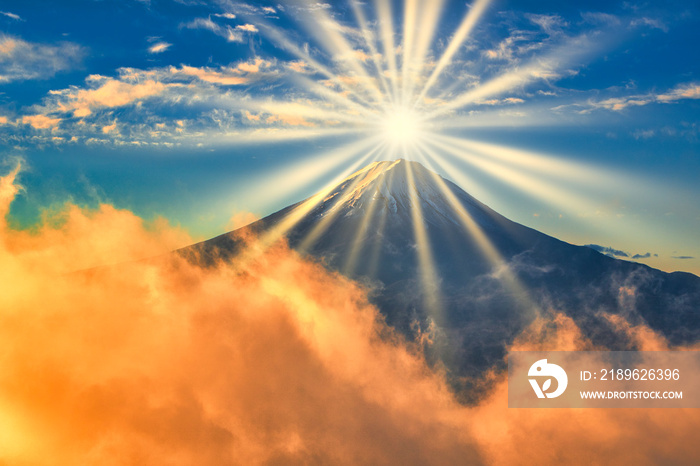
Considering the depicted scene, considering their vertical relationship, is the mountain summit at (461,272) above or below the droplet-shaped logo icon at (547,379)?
above

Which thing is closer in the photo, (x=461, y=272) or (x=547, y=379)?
(x=547, y=379)

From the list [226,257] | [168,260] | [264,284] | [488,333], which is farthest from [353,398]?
[168,260]

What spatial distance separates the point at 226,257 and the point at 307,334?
123ft

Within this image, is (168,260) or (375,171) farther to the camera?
(375,171)

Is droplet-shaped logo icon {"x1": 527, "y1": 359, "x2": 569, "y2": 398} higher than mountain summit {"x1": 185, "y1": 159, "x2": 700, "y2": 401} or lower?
lower

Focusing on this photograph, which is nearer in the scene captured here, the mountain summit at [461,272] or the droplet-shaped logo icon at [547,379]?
the droplet-shaped logo icon at [547,379]

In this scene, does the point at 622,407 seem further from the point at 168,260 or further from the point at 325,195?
the point at 168,260

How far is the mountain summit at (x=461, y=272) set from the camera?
89688 millimetres

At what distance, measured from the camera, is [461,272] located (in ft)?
347

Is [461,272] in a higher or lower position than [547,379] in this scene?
higher

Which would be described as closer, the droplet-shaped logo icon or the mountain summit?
the droplet-shaped logo icon

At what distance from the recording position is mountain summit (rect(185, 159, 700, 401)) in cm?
8969

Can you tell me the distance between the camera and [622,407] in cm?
7575

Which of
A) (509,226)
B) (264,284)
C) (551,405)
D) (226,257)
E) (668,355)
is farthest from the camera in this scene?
(509,226)
